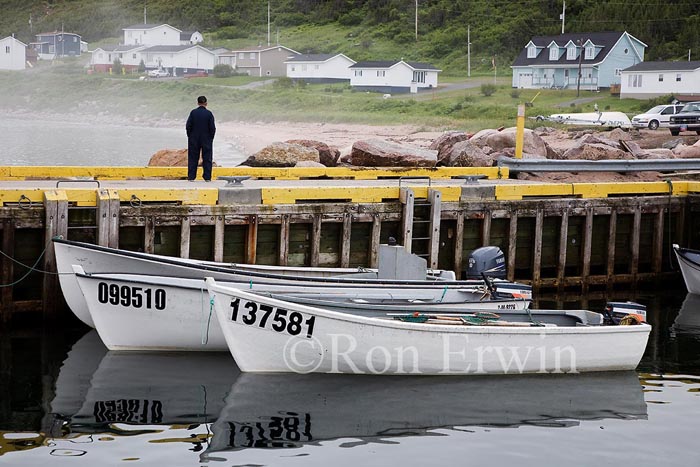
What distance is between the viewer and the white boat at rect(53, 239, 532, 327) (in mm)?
17125

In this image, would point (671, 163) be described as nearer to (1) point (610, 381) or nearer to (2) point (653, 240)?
(2) point (653, 240)

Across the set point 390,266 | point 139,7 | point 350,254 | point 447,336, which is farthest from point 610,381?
point 139,7

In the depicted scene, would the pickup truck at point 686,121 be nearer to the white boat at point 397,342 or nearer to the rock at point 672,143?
the rock at point 672,143

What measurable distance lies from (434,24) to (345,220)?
4047 inches

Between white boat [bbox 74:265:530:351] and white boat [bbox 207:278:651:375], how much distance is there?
2.01 feet

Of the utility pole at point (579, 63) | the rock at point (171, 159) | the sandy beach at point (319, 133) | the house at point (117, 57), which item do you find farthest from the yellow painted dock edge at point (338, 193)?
the house at point (117, 57)

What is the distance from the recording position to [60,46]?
6137 inches

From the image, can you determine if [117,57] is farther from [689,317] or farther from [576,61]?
[689,317]

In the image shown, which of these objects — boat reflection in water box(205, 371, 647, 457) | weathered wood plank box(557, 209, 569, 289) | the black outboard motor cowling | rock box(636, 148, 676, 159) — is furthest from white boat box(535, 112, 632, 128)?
boat reflection in water box(205, 371, 647, 457)

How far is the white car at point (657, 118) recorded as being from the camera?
57912 millimetres

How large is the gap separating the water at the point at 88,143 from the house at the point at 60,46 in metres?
49.8

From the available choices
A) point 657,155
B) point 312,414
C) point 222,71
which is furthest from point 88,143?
point 312,414

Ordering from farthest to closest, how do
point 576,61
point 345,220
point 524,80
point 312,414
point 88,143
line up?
point 524,80, point 576,61, point 88,143, point 345,220, point 312,414

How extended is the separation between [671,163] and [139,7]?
16005 centimetres
